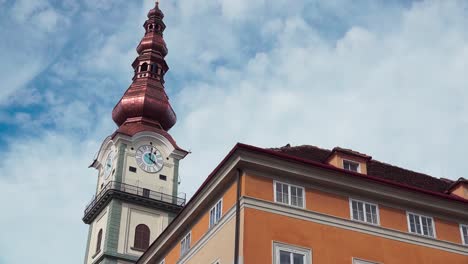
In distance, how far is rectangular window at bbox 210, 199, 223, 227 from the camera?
27828mm

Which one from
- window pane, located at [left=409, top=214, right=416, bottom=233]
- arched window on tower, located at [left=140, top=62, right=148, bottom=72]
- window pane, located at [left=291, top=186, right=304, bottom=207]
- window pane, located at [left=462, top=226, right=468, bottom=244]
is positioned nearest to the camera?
window pane, located at [left=291, top=186, right=304, bottom=207]

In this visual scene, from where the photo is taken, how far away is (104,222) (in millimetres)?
53969

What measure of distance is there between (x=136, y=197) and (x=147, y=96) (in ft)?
32.5

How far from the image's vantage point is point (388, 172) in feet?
106

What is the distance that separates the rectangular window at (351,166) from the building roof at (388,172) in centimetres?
49

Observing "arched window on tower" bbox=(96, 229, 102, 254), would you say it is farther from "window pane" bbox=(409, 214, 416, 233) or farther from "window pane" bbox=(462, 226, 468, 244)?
"window pane" bbox=(462, 226, 468, 244)

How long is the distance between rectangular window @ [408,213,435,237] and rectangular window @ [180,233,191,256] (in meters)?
8.89

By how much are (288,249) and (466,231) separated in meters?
8.48

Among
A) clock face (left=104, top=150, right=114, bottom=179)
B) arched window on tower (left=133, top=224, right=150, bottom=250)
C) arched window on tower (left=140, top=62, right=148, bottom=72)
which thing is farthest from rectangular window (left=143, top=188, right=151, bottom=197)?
arched window on tower (left=140, top=62, right=148, bottom=72)

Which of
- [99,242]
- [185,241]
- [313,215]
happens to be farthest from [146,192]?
[313,215]

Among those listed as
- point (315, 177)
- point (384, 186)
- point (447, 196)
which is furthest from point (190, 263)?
point (447, 196)

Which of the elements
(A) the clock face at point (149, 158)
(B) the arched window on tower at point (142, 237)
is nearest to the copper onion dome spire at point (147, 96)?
(A) the clock face at point (149, 158)

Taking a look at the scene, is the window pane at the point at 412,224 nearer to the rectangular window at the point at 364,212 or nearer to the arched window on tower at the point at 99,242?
the rectangular window at the point at 364,212

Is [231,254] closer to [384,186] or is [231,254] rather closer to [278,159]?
[278,159]
